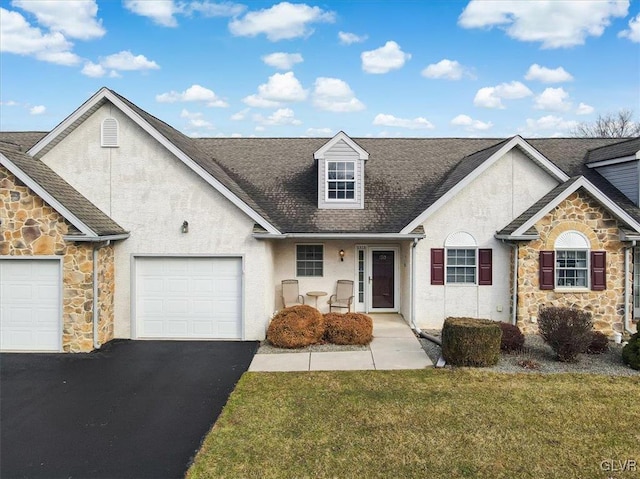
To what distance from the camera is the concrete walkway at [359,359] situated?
10.4 meters

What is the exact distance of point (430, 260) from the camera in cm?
1395

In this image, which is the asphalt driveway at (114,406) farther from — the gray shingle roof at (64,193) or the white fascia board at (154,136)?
the white fascia board at (154,136)

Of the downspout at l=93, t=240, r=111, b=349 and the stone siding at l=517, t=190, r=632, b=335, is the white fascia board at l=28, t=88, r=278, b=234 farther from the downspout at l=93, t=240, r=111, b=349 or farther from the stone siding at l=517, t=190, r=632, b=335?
the stone siding at l=517, t=190, r=632, b=335

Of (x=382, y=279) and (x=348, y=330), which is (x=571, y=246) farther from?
(x=348, y=330)

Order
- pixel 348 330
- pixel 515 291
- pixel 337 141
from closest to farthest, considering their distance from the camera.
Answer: pixel 348 330 → pixel 515 291 → pixel 337 141

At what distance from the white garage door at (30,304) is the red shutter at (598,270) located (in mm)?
14823

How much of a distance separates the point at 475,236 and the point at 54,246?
11.8 metres

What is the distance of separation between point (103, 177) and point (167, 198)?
1934 mm

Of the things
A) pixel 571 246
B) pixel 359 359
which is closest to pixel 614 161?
pixel 571 246

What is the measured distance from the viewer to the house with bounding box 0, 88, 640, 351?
39.1 feet

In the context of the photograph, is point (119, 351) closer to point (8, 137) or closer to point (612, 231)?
point (8, 137)

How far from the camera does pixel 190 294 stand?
12797mm

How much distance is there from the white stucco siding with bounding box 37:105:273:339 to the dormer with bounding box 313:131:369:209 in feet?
11.7

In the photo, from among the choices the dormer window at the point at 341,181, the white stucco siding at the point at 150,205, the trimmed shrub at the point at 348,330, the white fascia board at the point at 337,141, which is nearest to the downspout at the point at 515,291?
the trimmed shrub at the point at 348,330
